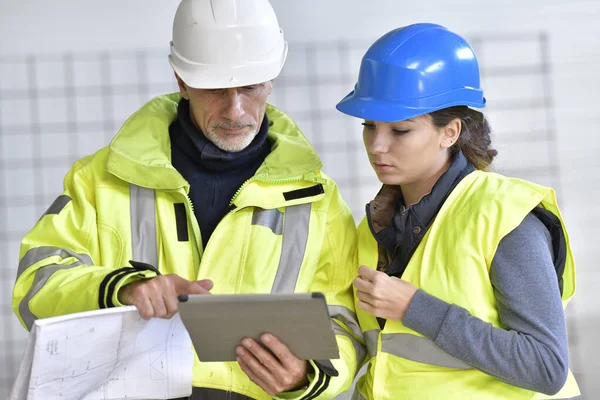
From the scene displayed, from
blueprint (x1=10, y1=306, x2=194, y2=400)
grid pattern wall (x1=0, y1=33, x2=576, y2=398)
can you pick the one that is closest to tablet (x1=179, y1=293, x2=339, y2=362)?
blueprint (x1=10, y1=306, x2=194, y2=400)

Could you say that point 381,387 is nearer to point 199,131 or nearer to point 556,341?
point 556,341

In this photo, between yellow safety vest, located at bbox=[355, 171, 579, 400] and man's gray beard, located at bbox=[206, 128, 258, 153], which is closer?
yellow safety vest, located at bbox=[355, 171, 579, 400]

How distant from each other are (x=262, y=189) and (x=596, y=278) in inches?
88.7

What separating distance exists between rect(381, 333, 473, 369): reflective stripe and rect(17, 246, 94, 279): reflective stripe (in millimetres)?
772

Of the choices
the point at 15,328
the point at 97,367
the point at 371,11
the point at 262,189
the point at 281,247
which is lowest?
the point at 15,328

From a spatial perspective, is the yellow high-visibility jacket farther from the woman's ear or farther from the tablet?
the woman's ear

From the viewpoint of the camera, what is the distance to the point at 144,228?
2.11 metres

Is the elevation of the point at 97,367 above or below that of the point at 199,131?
below

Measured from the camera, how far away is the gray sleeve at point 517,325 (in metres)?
1.73

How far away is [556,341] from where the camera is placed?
1.75 meters

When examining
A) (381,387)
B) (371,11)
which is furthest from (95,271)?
(371,11)

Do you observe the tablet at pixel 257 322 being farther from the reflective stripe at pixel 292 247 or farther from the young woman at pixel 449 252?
the reflective stripe at pixel 292 247

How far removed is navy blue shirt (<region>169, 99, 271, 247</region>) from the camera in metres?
2.20

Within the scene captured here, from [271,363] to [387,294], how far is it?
29 cm
